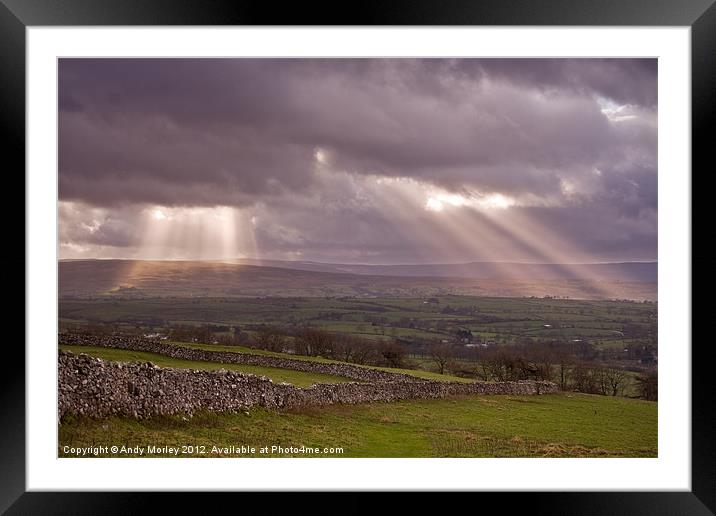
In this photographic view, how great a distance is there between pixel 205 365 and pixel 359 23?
11289 millimetres

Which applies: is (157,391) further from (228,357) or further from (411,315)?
(411,315)

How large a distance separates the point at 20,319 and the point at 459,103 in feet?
48.6

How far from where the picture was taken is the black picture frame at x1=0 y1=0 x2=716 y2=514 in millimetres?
3152

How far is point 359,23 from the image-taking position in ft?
10.4

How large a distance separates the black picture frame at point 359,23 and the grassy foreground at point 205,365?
838cm

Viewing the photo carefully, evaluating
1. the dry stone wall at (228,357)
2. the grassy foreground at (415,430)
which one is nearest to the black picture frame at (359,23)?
the grassy foreground at (415,430)

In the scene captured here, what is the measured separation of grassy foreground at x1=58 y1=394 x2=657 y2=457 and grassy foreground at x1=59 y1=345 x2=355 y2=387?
252cm

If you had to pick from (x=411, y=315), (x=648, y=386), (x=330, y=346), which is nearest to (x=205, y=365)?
(x=330, y=346)

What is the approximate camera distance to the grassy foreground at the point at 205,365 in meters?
11.9

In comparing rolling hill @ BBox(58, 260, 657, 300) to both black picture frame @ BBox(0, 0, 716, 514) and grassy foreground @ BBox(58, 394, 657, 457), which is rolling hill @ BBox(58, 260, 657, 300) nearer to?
grassy foreground @ BBox(58, 394, 657, 457)

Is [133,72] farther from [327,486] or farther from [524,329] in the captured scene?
[524,329]

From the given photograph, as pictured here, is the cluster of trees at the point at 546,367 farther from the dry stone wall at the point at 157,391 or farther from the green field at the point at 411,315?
the dry stone wall at the point at 157,391

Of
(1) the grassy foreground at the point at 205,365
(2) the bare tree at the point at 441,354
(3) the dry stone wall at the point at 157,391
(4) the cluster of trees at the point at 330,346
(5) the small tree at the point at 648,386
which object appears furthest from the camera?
(2) the bare tree at the point at 441,354

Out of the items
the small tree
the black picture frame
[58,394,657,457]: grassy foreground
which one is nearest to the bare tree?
[58,394,657,457]: grassy foreground
